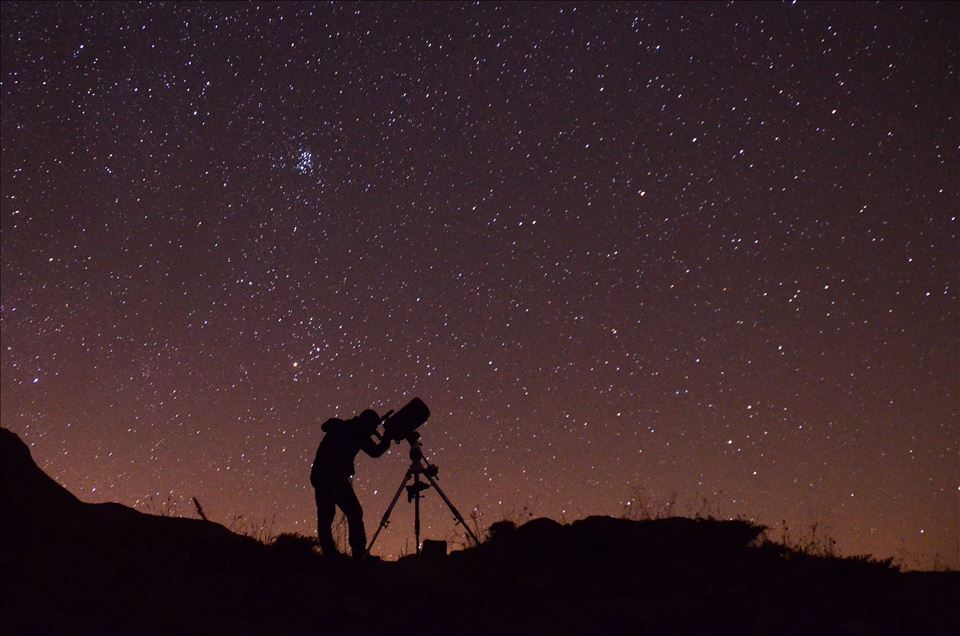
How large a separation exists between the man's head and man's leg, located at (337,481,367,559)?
2.13 feet

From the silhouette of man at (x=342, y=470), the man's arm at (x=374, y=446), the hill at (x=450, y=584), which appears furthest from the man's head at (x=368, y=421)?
the hill at (x=450, y=584)

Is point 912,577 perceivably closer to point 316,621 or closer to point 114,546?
point 316,621

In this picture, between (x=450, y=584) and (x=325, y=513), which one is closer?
(x=450, y=584)

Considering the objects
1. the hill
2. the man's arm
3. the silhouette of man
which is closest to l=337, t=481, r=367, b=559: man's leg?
the silhouette of man

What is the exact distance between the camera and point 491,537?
8.91 m

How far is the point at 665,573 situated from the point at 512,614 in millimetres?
1658

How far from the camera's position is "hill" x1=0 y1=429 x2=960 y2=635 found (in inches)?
265

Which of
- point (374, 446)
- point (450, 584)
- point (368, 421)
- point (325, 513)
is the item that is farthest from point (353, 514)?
point (450, 584)

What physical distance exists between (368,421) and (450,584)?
231 cm

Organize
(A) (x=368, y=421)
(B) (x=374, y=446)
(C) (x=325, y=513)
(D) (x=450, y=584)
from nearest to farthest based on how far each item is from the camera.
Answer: (D) (x=450, y=584)
(C) (x=325, y=513)
(A) (x=368, y=421)
(B) (x=374, y=446)

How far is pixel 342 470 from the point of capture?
9.12 meters

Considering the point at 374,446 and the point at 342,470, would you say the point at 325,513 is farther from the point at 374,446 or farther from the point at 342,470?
the point at 374,446

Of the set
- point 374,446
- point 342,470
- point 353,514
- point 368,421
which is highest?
point 368,421

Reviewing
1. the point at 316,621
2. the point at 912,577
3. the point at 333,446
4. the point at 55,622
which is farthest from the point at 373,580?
the point at 912,577
